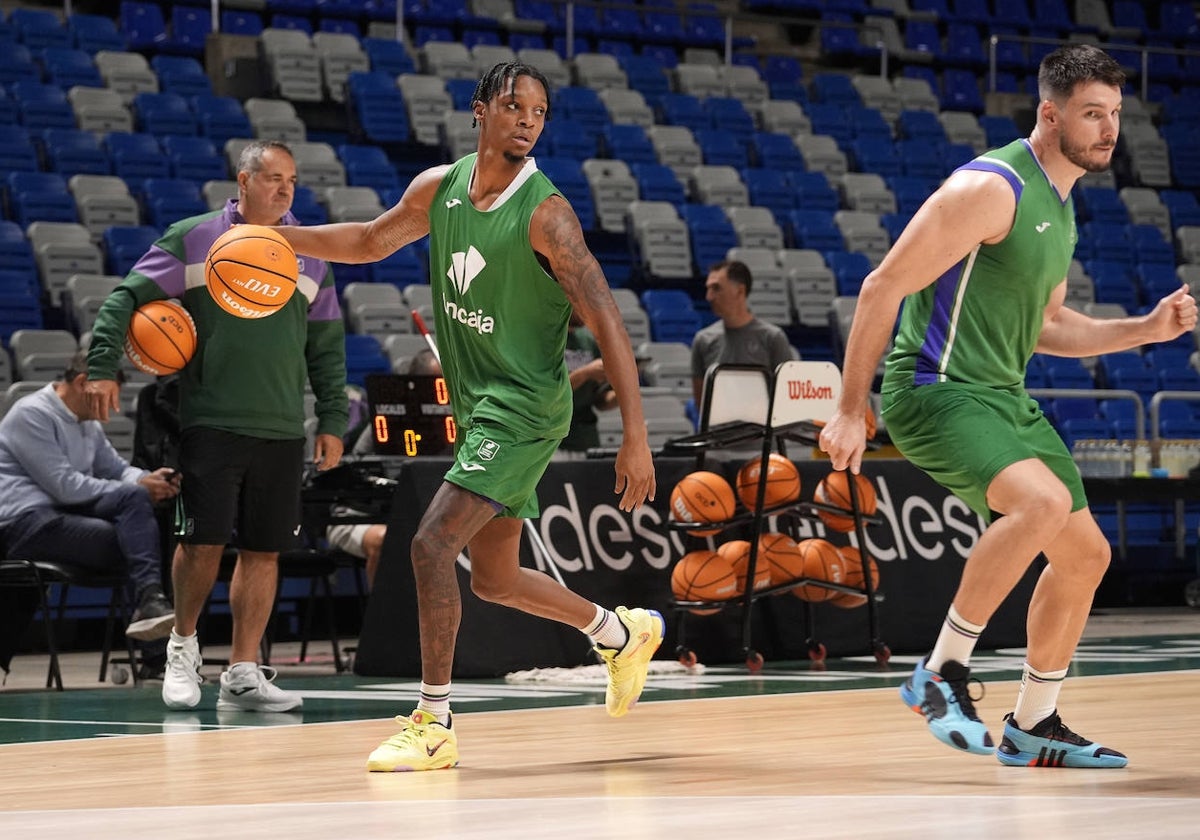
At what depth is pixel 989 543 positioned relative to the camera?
4.61 metres

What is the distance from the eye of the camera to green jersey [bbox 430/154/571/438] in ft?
16.6

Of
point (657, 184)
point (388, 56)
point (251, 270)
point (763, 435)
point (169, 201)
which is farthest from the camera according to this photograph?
point (388, 56)

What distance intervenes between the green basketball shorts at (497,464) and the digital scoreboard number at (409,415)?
4.12 metres

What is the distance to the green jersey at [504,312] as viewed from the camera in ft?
16.6

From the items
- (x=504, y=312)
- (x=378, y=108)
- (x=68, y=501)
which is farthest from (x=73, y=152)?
(x=504, y=312)

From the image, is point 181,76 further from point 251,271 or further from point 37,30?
point 251,271

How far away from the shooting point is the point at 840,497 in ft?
29.7

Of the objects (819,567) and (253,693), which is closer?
(253,693)

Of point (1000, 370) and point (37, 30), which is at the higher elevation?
point (37, 30)

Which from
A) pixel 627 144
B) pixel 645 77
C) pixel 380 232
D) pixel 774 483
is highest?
pixel 645 77

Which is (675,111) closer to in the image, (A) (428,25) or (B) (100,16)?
(A) (428,25)

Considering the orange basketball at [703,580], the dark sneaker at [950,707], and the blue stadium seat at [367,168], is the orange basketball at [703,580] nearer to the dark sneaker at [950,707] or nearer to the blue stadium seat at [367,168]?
the dark sneaker at [950,707]

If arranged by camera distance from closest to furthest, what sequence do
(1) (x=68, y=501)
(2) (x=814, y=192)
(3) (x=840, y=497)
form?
1. (1) (x=68, y=501)
2. (3) (x=840, y=497)
3. (2) (x=814, y=192)

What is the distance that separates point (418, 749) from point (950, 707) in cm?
138
